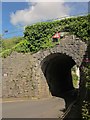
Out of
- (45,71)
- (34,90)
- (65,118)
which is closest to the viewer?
(65,118)

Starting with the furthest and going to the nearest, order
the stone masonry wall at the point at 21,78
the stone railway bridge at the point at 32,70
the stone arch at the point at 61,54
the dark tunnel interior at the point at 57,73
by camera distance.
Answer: the dark tunnel interior at the point at 57,73 < the stone masonry wall at the point at 21,78 < the stone railway bridge at the point at 32,70 < the stone arch at the point at 61,54

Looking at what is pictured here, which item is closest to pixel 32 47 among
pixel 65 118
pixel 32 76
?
pixel 32 76

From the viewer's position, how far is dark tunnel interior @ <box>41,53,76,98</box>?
23.7m

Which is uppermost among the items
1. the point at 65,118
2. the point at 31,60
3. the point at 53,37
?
the point at 53,37

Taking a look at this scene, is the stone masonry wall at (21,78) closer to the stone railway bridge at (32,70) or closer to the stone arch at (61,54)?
the stone railway bridge at (32,70)

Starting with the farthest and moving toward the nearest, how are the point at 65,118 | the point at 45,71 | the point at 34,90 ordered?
the point at 45,71
the point at 34,90
the point at 65,118

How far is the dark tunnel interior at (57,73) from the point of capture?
2372 centimetres

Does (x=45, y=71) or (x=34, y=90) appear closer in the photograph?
(x=34, y=90)

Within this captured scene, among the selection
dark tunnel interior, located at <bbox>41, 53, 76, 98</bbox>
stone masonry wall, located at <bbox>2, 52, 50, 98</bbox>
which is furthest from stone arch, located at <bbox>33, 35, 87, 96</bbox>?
stone masonry wall, located at <bbox>2, 52, 50, 98</bbox>

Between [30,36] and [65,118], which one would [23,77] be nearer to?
[30,36]

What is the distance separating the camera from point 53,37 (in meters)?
22.1

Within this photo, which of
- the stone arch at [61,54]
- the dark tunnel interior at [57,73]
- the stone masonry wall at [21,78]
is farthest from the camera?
the dark tunnel interior at [57,73]

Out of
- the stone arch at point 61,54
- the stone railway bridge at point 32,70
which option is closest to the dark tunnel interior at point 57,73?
the stone arch at point 61,54

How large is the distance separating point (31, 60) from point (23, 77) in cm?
147
